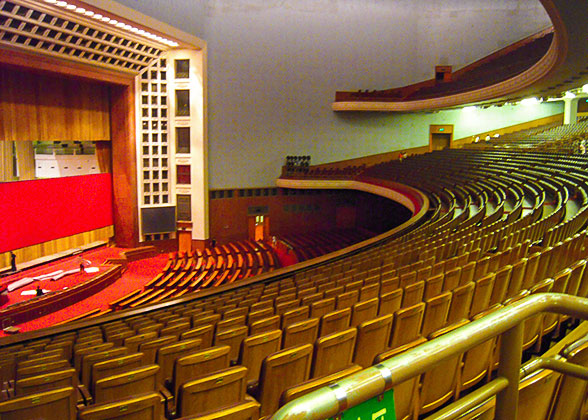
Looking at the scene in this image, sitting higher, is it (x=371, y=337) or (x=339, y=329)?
(x=371, y=337)

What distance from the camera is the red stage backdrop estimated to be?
909 centimetres

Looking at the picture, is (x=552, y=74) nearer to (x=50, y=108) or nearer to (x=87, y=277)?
(x=87, y=277)

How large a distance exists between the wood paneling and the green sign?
9687 millimetres

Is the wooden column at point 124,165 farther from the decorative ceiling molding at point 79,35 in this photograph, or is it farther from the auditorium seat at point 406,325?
the auditorium seat at point 406,325

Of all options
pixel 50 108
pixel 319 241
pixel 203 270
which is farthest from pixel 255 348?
pixel 319 241

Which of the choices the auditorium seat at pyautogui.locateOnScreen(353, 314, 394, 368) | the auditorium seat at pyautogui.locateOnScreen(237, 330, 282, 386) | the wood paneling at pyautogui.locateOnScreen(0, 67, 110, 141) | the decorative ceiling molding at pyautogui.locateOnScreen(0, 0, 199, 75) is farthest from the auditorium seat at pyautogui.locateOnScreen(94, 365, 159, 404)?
the wood paneling at pyautogui.locateOnScreen(0, 67, 110, 141)

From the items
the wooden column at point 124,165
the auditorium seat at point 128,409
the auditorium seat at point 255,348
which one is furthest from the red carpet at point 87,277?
A: the auditorium seat at point 128,409

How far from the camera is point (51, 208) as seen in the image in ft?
32.6

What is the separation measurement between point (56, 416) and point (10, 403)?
Result: 0.47 ft

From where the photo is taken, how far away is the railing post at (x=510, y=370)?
0.80 metres

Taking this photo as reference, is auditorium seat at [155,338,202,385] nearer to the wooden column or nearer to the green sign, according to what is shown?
the green sign

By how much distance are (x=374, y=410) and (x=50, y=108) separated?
34.0 ft

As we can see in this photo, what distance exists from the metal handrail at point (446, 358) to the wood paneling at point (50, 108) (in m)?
9.69

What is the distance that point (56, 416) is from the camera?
60.7 inches
